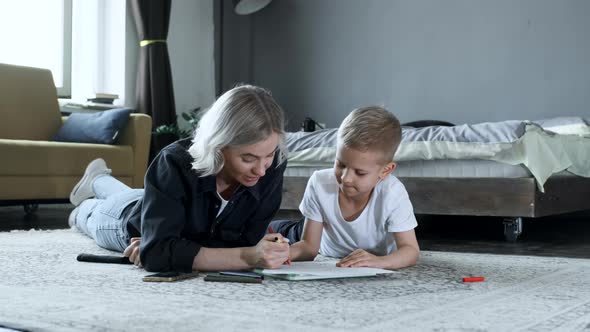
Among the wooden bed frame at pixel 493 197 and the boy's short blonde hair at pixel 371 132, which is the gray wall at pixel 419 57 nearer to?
the wooden bed frame at pixel 493 197

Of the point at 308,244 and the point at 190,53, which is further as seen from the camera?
the point at 190,53


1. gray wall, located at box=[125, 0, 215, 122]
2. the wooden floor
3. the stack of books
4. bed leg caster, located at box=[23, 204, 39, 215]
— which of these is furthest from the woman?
gray wall, located at box=[125, 0, 215, 122]

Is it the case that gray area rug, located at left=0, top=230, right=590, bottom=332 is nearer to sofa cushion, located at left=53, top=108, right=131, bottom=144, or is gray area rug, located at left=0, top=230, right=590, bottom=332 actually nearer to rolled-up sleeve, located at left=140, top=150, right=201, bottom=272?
rolled-up sleeve, located at left=140, top=150, right=201, bottom=272

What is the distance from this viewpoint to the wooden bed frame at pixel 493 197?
9.38 ft

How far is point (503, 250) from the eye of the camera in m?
2.68

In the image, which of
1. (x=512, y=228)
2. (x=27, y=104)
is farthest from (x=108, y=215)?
(x=27, y=104)

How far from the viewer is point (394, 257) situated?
189 cm

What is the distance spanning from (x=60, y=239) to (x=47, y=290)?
4.09 ft

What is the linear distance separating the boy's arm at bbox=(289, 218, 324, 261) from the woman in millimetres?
133

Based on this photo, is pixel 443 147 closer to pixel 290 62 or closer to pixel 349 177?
pixel 349 177

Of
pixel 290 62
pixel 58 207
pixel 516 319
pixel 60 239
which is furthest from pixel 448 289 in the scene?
pixel 290 62

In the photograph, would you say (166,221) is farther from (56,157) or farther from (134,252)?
(56,157)

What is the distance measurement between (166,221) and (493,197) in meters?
1.63

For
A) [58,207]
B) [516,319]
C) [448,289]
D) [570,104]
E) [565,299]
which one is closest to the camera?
[516,319]
